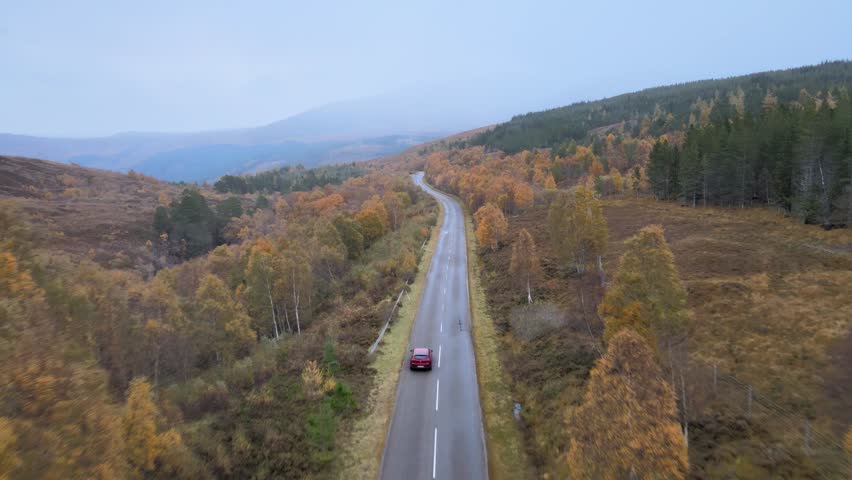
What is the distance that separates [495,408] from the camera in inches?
910

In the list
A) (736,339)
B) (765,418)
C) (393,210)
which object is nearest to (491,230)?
(393,210)

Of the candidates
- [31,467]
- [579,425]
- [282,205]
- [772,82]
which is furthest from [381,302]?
[772,82]

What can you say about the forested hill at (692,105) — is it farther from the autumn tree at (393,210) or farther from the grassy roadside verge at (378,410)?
the grassy roadside verge at (378,410)

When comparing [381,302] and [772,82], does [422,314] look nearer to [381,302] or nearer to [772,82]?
[381,302]

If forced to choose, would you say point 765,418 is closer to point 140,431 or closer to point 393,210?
point 140,431

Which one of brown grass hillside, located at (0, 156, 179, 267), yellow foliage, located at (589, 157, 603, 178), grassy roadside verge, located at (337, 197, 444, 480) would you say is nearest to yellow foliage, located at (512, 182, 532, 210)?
yellow foliage, located at (589, 157, 603, 178)

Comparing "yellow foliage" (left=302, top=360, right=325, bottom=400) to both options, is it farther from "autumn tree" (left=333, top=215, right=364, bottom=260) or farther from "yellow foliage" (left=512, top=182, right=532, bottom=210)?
"yellow foliage" (left=512, top=182, right=532, bottom=210)

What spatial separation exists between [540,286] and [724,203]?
175ft

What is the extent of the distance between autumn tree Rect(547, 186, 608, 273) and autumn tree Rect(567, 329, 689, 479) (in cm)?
2595

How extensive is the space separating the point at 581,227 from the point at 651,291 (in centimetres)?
2006

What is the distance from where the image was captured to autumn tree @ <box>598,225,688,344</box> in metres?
17.4

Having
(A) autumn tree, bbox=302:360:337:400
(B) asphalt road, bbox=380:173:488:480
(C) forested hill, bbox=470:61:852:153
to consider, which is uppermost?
(C) forested hill, bbox=470:61:852:153

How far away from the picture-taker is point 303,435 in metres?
19.9

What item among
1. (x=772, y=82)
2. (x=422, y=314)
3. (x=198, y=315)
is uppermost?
(x=772, y=82)
